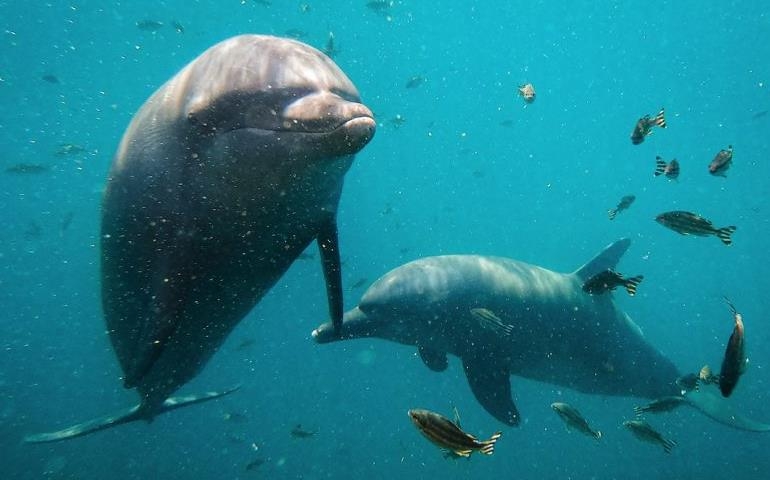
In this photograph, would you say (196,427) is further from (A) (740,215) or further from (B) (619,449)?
(A) (740,215)

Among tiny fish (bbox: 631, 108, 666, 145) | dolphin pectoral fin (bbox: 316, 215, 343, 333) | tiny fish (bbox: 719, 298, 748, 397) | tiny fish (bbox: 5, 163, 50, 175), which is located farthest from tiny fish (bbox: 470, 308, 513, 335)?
tiny fish (bbox: 5, 163, 50, 175)

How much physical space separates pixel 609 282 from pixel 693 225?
99cm

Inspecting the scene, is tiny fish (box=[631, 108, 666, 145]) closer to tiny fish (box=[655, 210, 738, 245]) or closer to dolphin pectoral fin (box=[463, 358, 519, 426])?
tiny fish (box=[655, 210, 738, 245])

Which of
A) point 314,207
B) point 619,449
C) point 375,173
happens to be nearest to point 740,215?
point 375,173

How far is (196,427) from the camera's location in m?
25.8

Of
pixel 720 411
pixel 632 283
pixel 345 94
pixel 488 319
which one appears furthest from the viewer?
pixel 720 411

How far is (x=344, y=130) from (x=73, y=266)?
89.4 m

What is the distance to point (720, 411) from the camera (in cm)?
888

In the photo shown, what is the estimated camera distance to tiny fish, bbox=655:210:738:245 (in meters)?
4.61

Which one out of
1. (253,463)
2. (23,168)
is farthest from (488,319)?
(23,168)

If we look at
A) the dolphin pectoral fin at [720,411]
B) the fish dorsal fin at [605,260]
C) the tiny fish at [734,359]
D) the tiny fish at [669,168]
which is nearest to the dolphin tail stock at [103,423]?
the tiny fish at [734,359]

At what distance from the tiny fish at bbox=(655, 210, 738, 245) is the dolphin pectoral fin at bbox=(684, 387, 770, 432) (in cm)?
546

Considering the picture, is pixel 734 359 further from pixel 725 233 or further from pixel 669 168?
pixel 669 168

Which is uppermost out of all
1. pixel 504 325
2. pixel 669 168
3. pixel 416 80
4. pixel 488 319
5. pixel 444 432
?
pixel 416 80
